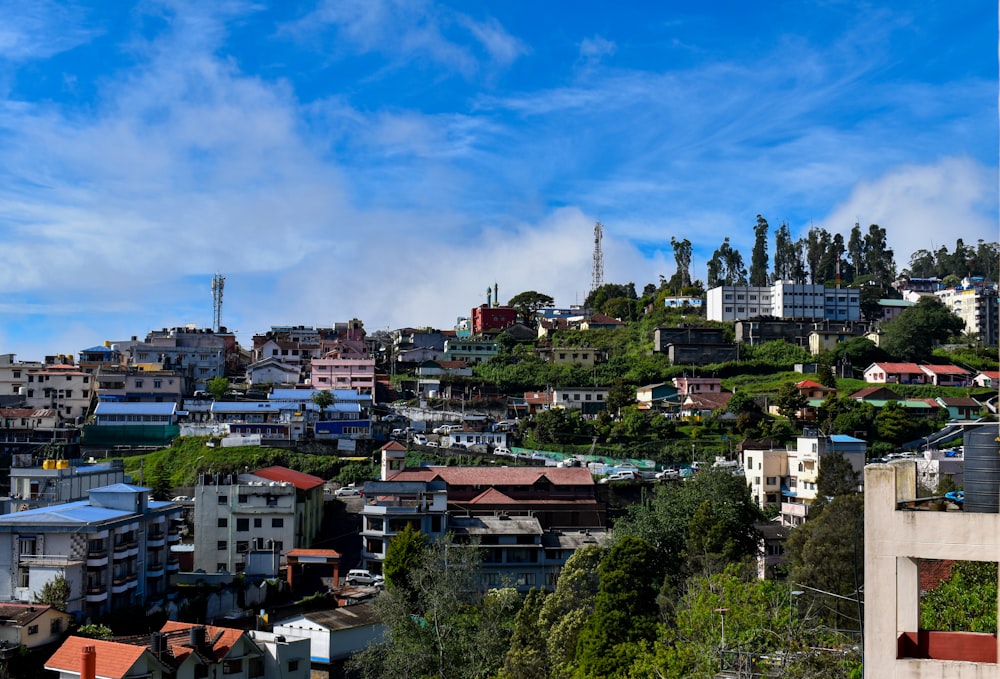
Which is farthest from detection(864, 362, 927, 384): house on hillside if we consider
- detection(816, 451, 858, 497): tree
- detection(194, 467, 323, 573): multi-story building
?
detection(194, 467, 323, 573): multi-story building

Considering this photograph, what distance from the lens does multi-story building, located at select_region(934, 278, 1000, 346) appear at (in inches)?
2891

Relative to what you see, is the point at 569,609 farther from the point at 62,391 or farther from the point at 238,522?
the point at 62,391

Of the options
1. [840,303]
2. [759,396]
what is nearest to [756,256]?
[840,303]

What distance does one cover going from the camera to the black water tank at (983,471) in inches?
244

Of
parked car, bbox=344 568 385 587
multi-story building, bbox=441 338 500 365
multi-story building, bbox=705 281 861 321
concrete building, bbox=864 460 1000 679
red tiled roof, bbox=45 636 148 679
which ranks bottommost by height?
parked car, bbox=344 568 385 587

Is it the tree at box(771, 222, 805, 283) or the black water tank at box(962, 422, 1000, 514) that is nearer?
the black water tank at box(962, 422, 1000, 514)

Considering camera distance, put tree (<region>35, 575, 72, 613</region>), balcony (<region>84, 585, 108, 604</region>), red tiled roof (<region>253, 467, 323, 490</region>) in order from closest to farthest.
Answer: tree (<region>35, 575, 72, 613</region>) → balcony (<region>84, 585, 108, 604</region>) → red tiled roof (<region>253, 467, 323, 490</region>)

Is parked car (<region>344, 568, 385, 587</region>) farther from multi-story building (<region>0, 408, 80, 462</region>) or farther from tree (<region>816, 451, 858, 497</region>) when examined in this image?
multi-story building (<region>0, 408, 80, 462</region>)

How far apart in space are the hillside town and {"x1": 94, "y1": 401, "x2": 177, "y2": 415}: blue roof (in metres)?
0.15

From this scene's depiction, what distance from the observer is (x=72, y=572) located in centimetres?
2697

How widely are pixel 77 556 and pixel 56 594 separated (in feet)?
4.39

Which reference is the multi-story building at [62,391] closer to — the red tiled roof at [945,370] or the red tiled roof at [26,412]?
the red tiled roof at [26,412]

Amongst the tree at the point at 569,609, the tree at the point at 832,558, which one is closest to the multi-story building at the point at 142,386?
the tree at the point at 569,609

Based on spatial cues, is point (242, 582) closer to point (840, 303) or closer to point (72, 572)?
point (72, 572)
